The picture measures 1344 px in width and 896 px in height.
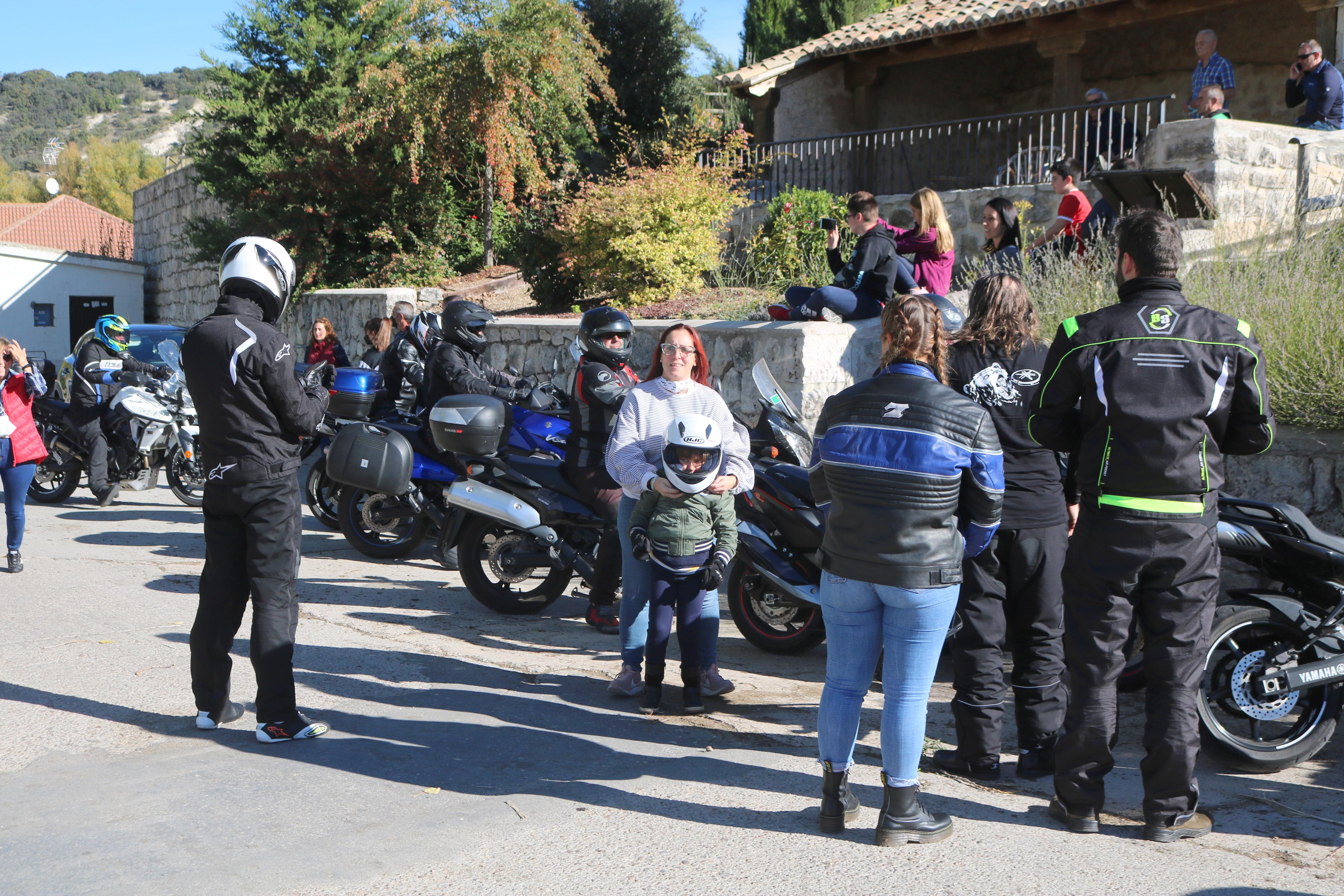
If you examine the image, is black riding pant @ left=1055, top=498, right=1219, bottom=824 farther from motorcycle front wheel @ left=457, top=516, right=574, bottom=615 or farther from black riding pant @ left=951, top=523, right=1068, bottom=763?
motorcycle front wheel @ left=457, top=516, right=574, bottom=615

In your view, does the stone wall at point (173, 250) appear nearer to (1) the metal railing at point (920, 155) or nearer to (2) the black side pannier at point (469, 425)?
(1) the metal railing at point (920, 155)

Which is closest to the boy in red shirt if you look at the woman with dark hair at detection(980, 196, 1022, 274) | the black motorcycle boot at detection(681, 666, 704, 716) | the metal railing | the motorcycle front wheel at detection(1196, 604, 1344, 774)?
the woman with dark hair at detection(980, 196, 1022, 274)

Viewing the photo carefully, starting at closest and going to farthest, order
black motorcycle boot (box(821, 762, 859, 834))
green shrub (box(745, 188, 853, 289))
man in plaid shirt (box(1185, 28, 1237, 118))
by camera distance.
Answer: black motorcycle boot (box(821, 762, 859, 834)), man in plaid shirt (box(1185, 28, 1237, 118)), green shrub (box(745, 188, 853, 289))

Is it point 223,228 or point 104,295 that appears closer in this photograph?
point 223,228

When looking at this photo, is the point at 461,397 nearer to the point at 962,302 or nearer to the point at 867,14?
the point at 962,302

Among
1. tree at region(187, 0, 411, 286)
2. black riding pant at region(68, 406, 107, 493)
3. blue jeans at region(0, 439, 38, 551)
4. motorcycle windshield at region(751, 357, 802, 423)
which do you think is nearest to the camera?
motorcycle windshield at region(751, 357, 802, 423)

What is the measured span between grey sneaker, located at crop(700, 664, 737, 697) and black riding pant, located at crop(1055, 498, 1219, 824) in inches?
68.9

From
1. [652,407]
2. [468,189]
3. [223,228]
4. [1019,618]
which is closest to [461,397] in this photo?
[652,407]

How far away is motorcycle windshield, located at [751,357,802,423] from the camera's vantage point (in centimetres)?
631

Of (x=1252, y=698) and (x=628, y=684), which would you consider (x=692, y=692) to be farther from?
(x=1252, y=698)

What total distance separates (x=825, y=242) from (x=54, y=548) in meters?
7.53

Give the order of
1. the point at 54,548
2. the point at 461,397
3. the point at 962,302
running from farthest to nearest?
the point at 962,302 → the point at 54,548 → the point at 461,397

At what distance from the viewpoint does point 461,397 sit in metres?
7.02

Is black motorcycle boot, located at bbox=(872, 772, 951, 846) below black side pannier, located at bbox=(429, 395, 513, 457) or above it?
below
